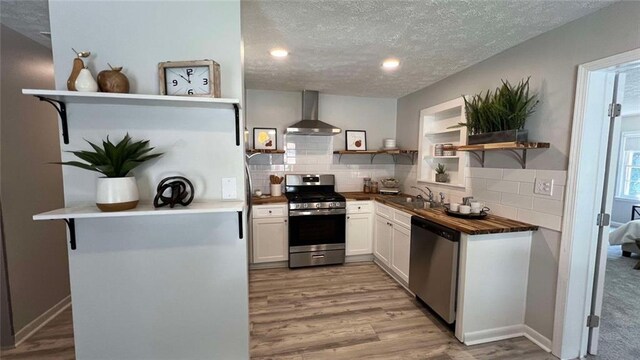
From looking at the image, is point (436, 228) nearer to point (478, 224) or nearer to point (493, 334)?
point (478, 224)

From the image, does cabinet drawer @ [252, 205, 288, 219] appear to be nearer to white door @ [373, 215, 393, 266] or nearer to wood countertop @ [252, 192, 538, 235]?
white door @ [373, 215, 393, 266]

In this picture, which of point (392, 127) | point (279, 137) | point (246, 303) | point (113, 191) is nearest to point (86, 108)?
point (113, 191)

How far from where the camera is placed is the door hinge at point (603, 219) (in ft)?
6.08

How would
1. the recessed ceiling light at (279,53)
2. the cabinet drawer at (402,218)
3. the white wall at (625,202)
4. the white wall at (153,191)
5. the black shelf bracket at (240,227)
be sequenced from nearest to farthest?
the white wall at (153,191) < the black shelf bracket at (240,227) < the recessed ceiling light at (279,53) < the cabinet drawer at (402,218) < the white wall at (625,202)

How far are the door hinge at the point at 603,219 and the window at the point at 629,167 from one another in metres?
5.61

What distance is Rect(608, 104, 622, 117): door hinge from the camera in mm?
1792

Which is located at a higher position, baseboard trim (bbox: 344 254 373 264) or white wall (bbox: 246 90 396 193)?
white wall (bbox: 246 90 396 193)

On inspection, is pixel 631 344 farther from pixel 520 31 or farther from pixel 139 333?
pixel 139 333

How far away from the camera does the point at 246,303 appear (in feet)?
5.10

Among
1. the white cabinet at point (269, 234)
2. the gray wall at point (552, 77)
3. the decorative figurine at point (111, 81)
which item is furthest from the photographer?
the white cabinet at point (269, 234)

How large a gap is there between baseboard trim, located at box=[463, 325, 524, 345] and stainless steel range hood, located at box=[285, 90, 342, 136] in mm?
2632

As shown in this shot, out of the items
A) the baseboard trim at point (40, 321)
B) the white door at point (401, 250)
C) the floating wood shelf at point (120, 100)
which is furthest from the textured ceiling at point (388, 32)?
the baseboard trim at point (40, 321)

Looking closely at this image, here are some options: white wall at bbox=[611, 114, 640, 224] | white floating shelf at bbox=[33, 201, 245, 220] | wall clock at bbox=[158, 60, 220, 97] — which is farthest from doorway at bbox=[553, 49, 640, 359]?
white wall at bbox=[611, 114, 640, 224]

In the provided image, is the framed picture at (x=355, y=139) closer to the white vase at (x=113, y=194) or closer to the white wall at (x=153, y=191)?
the white wall at (x=153, y=191)
